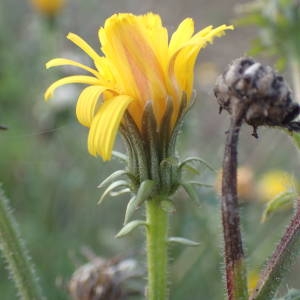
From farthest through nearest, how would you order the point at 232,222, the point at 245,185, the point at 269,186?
the point at 269,186 < the point at 245,185 < the point at 232,222

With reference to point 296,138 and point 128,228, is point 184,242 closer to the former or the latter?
point 128,228

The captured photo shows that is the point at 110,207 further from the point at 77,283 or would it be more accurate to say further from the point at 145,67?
the point at 145,67

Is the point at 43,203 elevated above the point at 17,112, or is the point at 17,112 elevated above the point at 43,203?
the point at 17,112

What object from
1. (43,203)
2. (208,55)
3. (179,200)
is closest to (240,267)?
(179,200)

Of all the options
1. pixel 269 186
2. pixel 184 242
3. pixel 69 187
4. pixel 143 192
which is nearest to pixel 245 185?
pixel 269 186

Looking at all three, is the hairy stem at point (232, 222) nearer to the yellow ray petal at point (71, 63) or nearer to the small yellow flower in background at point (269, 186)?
the yellow ray petal at point (71, 63)

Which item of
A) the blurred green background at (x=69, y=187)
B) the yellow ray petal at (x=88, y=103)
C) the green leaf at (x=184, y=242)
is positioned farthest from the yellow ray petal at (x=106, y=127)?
the blurred green background at (x=69, y=187)
